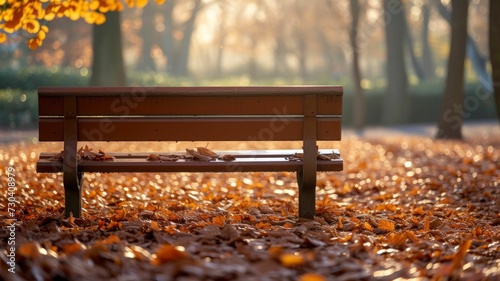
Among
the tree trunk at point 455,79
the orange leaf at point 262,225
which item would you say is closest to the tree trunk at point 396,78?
the tree trunk at point 455,79

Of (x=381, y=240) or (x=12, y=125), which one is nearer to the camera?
(x=381, y=240)

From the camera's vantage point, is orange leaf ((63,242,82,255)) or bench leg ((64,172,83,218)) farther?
bench leg ((64,172,83,218))

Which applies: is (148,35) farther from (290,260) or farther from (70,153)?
(290,260)

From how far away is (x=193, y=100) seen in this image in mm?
5863

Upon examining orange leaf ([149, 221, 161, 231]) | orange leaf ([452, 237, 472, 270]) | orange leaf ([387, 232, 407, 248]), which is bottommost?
orange leaf ([387, 232, 407, 248])

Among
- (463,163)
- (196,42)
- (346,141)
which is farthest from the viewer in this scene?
(196,42)

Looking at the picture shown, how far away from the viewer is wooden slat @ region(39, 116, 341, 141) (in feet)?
19.4

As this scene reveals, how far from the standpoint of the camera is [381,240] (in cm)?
542

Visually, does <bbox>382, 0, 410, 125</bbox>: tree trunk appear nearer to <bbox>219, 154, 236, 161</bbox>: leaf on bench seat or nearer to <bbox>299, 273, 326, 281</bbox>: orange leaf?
<bbox>219, 154, 236, 161</bbox>: leaf on bench seat

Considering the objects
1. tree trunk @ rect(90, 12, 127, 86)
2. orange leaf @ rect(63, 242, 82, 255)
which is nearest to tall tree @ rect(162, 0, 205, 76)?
tree trunk @ rect(90, 12, 127, 86)

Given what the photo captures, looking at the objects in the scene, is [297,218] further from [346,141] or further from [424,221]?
[346,141]

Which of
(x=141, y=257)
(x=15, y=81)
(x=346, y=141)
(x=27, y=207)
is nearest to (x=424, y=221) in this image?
(x=141, y=257)

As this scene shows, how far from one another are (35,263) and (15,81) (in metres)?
20.5

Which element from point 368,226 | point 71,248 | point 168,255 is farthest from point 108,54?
point 168,255
